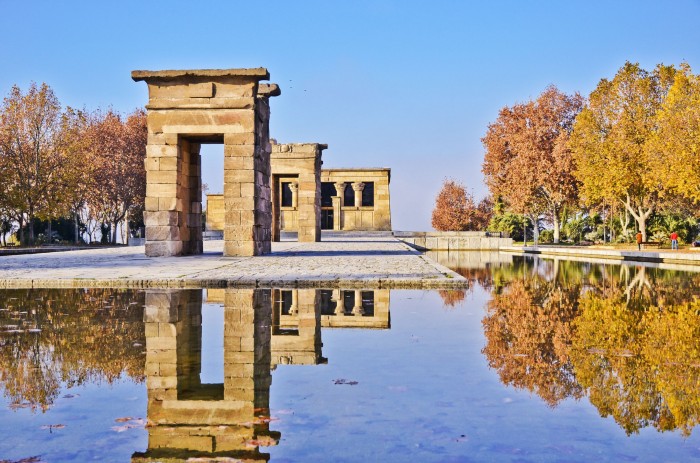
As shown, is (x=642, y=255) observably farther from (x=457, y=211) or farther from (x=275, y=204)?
(x=457, y=211)

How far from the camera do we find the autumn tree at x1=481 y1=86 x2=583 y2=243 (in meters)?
49.8

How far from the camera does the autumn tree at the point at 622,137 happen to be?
42906 millimetres

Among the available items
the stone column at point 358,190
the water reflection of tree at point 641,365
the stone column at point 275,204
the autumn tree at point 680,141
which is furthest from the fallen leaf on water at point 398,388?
the stone column at point 358,190

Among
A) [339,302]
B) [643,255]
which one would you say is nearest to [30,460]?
[339,302]

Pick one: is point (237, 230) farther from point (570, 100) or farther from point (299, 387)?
point (570, 100)

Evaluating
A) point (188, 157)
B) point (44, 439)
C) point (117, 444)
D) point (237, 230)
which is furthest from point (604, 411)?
point (188, 157)

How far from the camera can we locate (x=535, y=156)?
166ft

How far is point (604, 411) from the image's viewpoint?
4.18 meters

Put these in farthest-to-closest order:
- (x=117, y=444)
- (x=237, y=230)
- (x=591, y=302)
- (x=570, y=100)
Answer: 1. (x=570, y=100)
2. (x=237, y=230)
3. (x=591, y=302)
4. (x=117, y=444)

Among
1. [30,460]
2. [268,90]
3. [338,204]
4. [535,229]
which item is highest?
[268,90]

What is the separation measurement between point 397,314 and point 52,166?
46.2m

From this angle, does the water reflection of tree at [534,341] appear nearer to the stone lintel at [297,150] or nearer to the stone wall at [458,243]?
the stone lintel at [297,150]

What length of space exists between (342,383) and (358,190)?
51.5m

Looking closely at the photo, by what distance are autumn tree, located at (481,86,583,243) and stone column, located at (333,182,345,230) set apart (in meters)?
12.1
